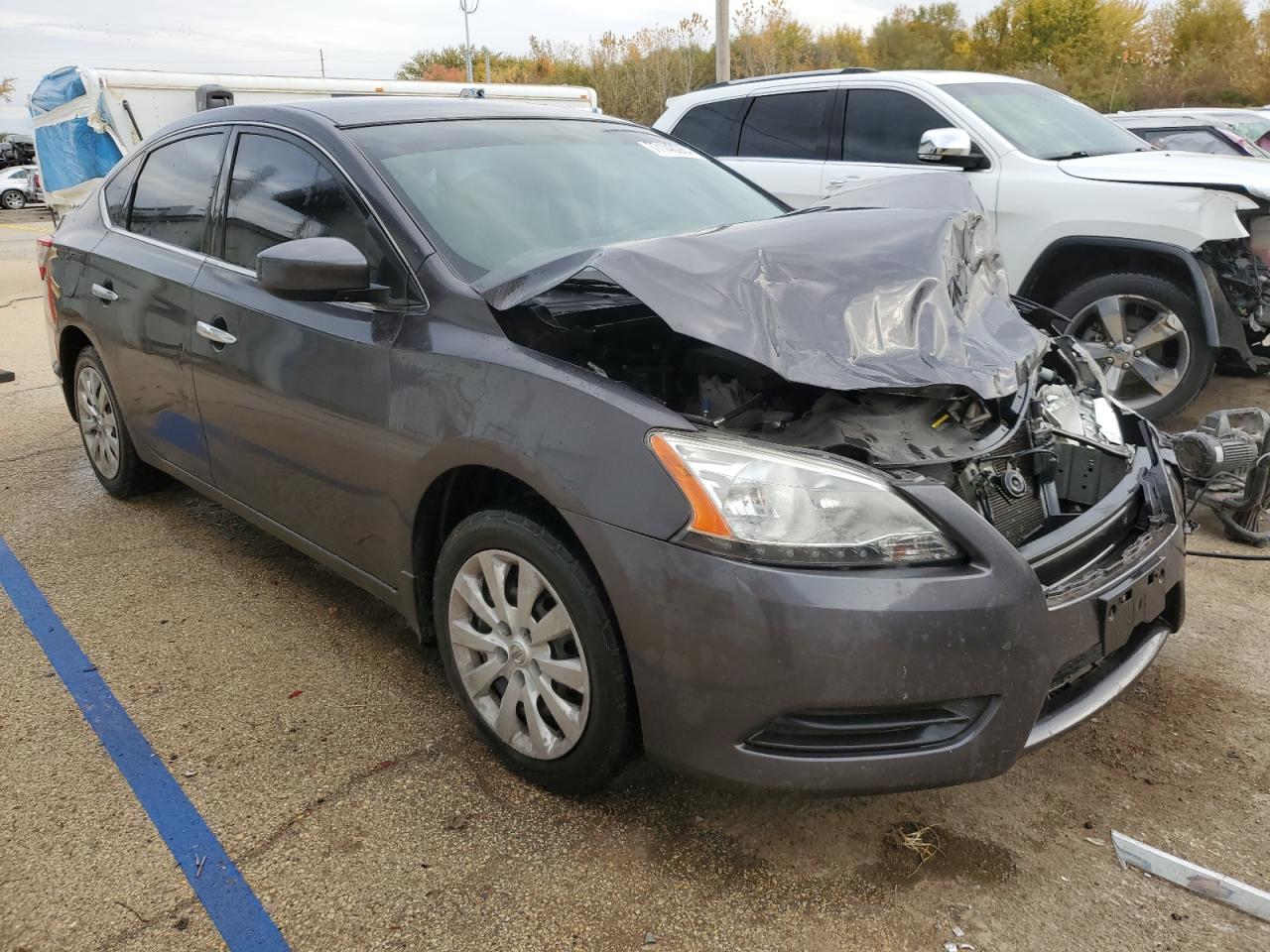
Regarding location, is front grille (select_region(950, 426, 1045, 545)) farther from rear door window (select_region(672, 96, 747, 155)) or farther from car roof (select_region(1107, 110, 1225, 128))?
car roof (select_region(1107, 110, 1225, 128))

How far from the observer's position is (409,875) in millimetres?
2336

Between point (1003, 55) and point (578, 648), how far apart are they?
50511 millimetres

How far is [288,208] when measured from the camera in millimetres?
3252

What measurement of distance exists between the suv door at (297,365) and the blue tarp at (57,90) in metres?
8.48

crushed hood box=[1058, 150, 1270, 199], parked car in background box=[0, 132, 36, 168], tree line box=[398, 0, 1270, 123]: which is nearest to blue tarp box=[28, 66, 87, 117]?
crushed hood box=[1058, 150, 1270, 199]

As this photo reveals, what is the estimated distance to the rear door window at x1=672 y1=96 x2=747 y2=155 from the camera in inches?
293

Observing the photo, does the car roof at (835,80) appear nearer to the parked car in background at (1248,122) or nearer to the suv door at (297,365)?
the suv door at (297,365)

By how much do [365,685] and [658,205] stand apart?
5.92ft

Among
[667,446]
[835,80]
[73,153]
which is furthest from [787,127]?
[73,153]

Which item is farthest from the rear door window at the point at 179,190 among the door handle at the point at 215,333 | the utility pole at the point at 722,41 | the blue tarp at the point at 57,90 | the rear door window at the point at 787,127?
the utility pole at the point at 722,41

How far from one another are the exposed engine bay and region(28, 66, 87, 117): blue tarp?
10.0 m

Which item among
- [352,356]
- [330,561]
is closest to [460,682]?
[330,561]

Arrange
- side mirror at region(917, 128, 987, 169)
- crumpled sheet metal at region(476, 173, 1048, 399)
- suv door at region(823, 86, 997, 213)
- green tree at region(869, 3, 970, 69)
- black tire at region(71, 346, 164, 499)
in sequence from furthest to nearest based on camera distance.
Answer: green tree at region(869, 3, 970, 69) < suv door at region(823, 86, 997, 213) < side mirror at region(917, 128, 987, 169) < black tire at region(71, 346, 164, 499) < crumpled sheet metal at region(476, 173, 1048, 399)

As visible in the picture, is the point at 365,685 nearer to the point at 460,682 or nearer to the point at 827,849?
the point at 460,682
